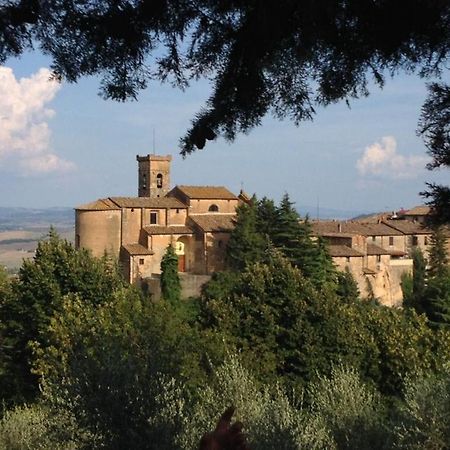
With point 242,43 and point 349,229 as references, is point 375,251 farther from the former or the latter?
point 242,43

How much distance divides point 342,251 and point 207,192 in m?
10.3

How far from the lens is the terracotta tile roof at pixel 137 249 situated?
46000 millimetres

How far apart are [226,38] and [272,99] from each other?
480mm

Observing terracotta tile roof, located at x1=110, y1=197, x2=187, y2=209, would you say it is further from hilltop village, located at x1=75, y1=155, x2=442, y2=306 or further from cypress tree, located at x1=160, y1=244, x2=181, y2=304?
cypress tree, located at x1=160, y1=244, x2=181, y2=304

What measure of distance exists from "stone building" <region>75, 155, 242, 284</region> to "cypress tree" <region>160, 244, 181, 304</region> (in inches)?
105

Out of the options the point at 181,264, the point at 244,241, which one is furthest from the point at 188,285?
the point at 244,241

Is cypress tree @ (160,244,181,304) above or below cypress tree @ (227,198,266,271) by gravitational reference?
below

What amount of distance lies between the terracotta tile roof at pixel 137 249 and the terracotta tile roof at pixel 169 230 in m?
1.12

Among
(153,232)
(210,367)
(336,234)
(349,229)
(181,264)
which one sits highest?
(349,229)

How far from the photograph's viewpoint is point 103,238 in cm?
4681

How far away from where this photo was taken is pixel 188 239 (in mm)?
47781

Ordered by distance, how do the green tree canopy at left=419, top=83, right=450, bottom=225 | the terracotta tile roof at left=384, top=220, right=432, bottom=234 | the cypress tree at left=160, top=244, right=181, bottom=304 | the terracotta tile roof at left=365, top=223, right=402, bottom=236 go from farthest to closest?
1. the terracotta tile roof at left=384, top=220, right=432, bottom=234
2. the terracotta tile roof at left=365, top=223, right=402, bottom=236
3. the cypress tree at left=160, top=244, right=181, bottom=304
4. the green tree canopy at left=419, top=83, right=450, bottom=225

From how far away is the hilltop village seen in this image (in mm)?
46344

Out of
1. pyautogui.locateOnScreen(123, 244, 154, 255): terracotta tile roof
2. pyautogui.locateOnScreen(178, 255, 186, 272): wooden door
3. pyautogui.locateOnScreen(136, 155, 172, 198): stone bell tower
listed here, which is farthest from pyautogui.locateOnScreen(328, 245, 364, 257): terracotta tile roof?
pyautogui.locateOnScreen(136, 155, 172, 198): stone bell tower
